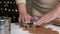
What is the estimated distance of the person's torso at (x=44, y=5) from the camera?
127 centimetres

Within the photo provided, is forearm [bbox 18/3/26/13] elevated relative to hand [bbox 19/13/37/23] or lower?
elevated

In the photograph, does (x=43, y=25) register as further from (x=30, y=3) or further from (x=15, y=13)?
(x=30, y=3)

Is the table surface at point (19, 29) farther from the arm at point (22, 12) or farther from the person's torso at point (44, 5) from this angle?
the person's torso at point (44, 5)

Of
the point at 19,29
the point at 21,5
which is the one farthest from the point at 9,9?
the point at 19,29

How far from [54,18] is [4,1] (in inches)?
15.1

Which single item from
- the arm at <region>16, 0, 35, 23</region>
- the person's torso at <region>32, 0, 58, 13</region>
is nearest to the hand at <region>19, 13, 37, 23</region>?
the arm at <region>16, 0, 35, 23</region>

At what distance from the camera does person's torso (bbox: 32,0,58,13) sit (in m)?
1.27

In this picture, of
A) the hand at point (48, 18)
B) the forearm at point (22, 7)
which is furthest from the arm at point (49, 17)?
the forearm at point (22, 7)

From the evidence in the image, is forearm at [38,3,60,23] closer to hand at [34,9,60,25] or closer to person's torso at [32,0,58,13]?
hand at [34,9,60,25]

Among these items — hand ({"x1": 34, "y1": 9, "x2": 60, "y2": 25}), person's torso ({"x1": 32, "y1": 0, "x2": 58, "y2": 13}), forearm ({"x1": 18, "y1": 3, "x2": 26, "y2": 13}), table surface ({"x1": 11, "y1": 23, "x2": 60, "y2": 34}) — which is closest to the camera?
table surface ({"x1": 11, "y1": 23, "x2": 60, "y2": 34})

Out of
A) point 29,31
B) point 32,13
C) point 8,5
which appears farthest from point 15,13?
point 29,31

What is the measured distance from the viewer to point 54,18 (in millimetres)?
1058

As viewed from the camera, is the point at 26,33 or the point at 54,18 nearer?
the point at 26,33

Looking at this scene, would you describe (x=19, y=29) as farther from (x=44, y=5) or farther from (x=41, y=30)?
(x=44, y=5)
